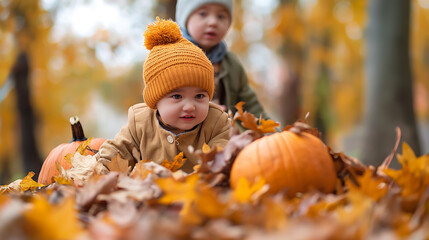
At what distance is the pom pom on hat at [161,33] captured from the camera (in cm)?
204

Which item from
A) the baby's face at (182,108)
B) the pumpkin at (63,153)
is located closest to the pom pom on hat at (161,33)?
the baby's face at (182,108)

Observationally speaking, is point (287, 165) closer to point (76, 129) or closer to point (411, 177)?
point (411, 177)

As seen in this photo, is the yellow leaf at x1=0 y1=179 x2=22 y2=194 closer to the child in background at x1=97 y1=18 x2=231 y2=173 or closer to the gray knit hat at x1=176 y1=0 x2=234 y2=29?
the child in background at x1=97 y1=18 x2=231 y2=173

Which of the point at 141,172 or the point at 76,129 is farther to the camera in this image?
the point at 76,129

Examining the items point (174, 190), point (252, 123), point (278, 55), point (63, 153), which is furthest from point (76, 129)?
point (278, 55)

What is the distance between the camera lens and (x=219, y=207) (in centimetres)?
103

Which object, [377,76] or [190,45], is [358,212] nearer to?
[190,45]

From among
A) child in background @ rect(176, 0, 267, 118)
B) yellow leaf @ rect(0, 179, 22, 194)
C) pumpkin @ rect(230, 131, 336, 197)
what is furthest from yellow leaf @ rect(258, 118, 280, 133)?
child in background @ rect(176, 0, 267, 118)

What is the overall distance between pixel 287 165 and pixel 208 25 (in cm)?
188

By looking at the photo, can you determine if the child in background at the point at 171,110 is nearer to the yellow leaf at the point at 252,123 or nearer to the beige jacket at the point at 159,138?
the beige jacket at the point at 159,138

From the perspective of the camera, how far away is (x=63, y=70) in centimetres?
1137

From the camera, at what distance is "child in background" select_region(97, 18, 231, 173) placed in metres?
2.01

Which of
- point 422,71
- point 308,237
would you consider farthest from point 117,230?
point 422,71

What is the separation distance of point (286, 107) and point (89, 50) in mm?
4975
